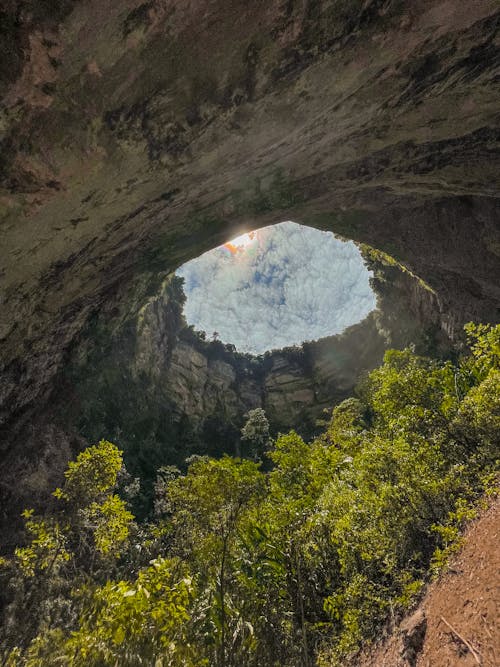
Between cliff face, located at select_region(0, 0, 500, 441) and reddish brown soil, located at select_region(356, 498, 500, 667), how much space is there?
38.4 ft

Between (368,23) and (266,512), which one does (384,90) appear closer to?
Answer: (368,23)

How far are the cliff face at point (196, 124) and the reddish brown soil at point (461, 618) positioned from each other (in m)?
11.7

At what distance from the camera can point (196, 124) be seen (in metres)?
8.19

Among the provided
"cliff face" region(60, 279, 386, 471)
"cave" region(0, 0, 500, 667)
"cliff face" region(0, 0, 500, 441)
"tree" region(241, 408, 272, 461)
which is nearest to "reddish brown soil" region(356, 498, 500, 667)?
"cave" region(0, 0, 500, 667)

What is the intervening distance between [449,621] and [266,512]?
5.43 m

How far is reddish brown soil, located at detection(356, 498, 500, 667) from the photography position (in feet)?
22.0

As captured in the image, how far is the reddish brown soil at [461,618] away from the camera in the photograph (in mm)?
6719

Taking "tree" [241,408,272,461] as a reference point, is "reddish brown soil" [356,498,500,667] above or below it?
below

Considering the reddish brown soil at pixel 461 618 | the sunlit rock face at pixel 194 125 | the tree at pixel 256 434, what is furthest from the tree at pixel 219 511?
the tree at pixel 256 434

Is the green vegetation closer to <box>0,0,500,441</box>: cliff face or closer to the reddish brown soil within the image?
the reddish brown soil

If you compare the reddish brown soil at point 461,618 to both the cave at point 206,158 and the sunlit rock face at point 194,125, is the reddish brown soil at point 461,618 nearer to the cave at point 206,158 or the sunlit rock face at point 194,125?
the cave at point 206,158

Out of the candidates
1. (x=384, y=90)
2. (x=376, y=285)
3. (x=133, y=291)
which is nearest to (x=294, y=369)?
(x=376, y=285)

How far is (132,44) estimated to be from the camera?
609 cm

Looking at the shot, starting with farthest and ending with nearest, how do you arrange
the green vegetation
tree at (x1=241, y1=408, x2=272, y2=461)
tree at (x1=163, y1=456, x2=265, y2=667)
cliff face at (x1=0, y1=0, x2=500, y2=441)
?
1. tree at (x1=241, y1=408, x2=272, y2=461)
2. tree at (x1=163, y1=456, x2=265, y2=667)
3. the green vegetation
4. cliff face at (x1=0, y1=0, x2=500, y2=441)
